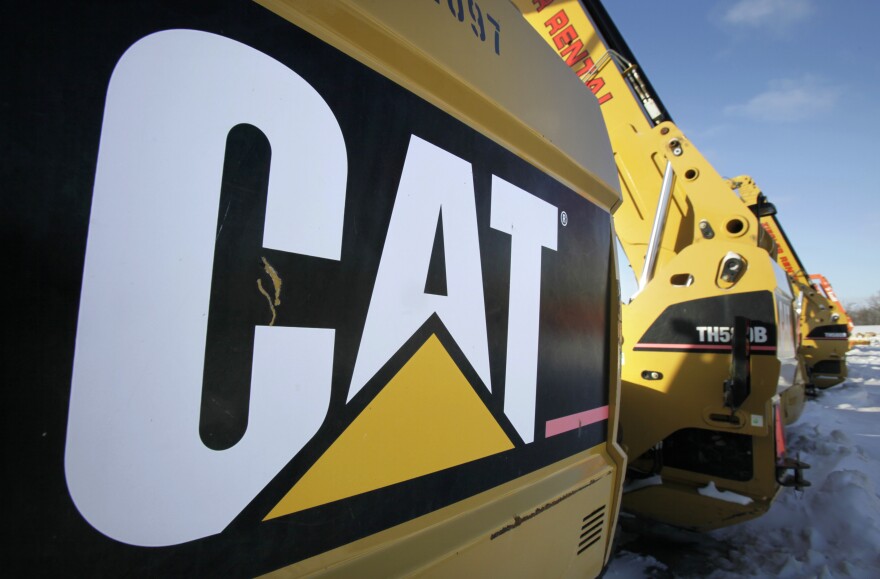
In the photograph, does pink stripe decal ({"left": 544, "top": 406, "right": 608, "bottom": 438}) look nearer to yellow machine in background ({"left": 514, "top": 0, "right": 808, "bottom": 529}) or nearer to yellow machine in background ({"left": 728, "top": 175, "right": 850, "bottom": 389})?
yellow machine in background ({"left": 514, "top": 0, "right": 808, "bottom": 529})

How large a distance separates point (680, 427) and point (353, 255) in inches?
122

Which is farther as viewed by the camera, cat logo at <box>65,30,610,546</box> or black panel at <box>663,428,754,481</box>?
black panel at <box>663,428,754,481</box>

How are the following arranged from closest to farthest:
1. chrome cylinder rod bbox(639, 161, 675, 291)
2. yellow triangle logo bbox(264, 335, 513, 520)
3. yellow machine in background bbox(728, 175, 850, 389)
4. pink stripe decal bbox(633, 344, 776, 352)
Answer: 1. yellow triangle logo bbox(264, 335, 513, 520)
2. pink stripe decal bbox(633, 344, 776, 352)
3. chrome cylinder rod bbox(639, 161, 675, 291)
4. yellow machine in background bbox(728, 175, 850, 389)

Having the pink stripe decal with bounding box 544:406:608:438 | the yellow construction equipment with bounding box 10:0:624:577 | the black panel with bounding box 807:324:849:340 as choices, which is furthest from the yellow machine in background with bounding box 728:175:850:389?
the yellow construction equipment with bounding box 10:0:624:577

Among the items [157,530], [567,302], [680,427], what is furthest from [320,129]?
[680,427]

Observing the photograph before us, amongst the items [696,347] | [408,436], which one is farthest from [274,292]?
[696,347]

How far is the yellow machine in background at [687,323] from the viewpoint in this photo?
2.92 meters

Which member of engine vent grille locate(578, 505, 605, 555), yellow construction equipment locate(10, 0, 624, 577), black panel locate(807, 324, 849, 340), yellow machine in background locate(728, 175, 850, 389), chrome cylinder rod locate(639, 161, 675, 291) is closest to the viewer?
yellow construction equipment locate(10, 0, 624, 577)

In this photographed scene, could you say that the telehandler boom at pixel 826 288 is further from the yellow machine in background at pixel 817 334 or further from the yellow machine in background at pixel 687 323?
the yellow machine in background at pixel 687 323

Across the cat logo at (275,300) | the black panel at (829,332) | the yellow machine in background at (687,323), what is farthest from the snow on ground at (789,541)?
the black panel at (829,332)

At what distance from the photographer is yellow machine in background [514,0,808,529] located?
2.92 m

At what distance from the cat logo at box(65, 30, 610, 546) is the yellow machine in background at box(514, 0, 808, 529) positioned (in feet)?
8.01

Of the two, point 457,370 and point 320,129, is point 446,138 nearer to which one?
point 320,129

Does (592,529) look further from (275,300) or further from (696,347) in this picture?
(696,347)
